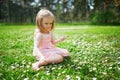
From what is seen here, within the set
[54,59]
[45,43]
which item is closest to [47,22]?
[45,43]

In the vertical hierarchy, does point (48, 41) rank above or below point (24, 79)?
above

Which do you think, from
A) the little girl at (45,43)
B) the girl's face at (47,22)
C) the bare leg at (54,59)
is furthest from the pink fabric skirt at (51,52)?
the girl's face at (47,22)

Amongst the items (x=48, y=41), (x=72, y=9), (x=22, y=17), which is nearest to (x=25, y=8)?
(x=22, y=17)

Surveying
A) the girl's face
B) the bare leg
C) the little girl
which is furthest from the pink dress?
the girl's face

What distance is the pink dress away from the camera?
22.4 feet

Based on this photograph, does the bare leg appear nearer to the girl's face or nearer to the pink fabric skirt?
the pink fabric skirt

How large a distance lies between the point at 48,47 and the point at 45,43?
145 mm

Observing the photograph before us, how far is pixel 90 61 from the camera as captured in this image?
6574 mm

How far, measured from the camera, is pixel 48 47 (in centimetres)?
709

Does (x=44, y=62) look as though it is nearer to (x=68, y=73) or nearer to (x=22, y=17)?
(x=68, y=73)

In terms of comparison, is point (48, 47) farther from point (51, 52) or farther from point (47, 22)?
point (47, 22)

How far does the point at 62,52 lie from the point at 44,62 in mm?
896

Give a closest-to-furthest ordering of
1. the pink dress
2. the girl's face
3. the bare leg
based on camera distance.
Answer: the bare leg → the girl's face → the pink dress

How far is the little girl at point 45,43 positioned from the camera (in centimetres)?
637
